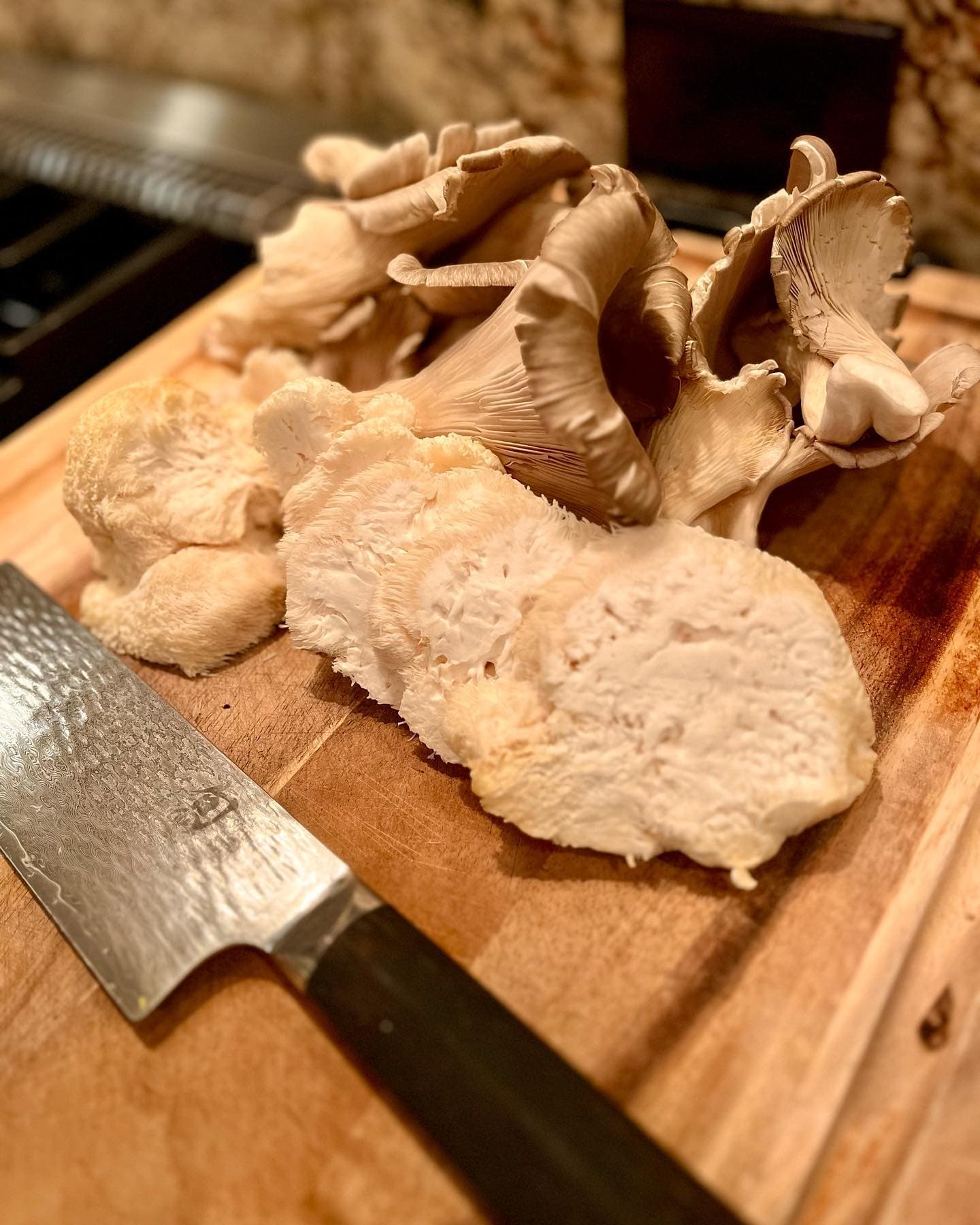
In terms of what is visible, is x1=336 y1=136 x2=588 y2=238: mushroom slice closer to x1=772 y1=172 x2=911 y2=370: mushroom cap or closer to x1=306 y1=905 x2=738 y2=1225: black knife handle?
x1=772 y1=172 x2=911 y2=370: mushroom cap

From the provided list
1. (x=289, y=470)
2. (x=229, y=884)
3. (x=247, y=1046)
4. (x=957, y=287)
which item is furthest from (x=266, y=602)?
(x=957, y=287)

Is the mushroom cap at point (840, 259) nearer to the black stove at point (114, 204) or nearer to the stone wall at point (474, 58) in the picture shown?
the stone wall at point (474, 58)

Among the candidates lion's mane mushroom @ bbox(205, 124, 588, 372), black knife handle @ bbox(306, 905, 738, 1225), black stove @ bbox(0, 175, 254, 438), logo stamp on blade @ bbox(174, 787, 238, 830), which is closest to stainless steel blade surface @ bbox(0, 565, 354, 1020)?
logo stamp on blade @ bbox(174, 787, 238, 830)

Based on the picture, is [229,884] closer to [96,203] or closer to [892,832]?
[892,832]

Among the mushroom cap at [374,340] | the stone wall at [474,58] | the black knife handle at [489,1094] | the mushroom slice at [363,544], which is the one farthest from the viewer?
the stone wall at [474,58]

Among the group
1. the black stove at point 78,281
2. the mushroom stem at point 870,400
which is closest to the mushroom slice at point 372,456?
the mushroom stem at point 870,400

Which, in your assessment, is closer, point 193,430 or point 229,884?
point 229,884
